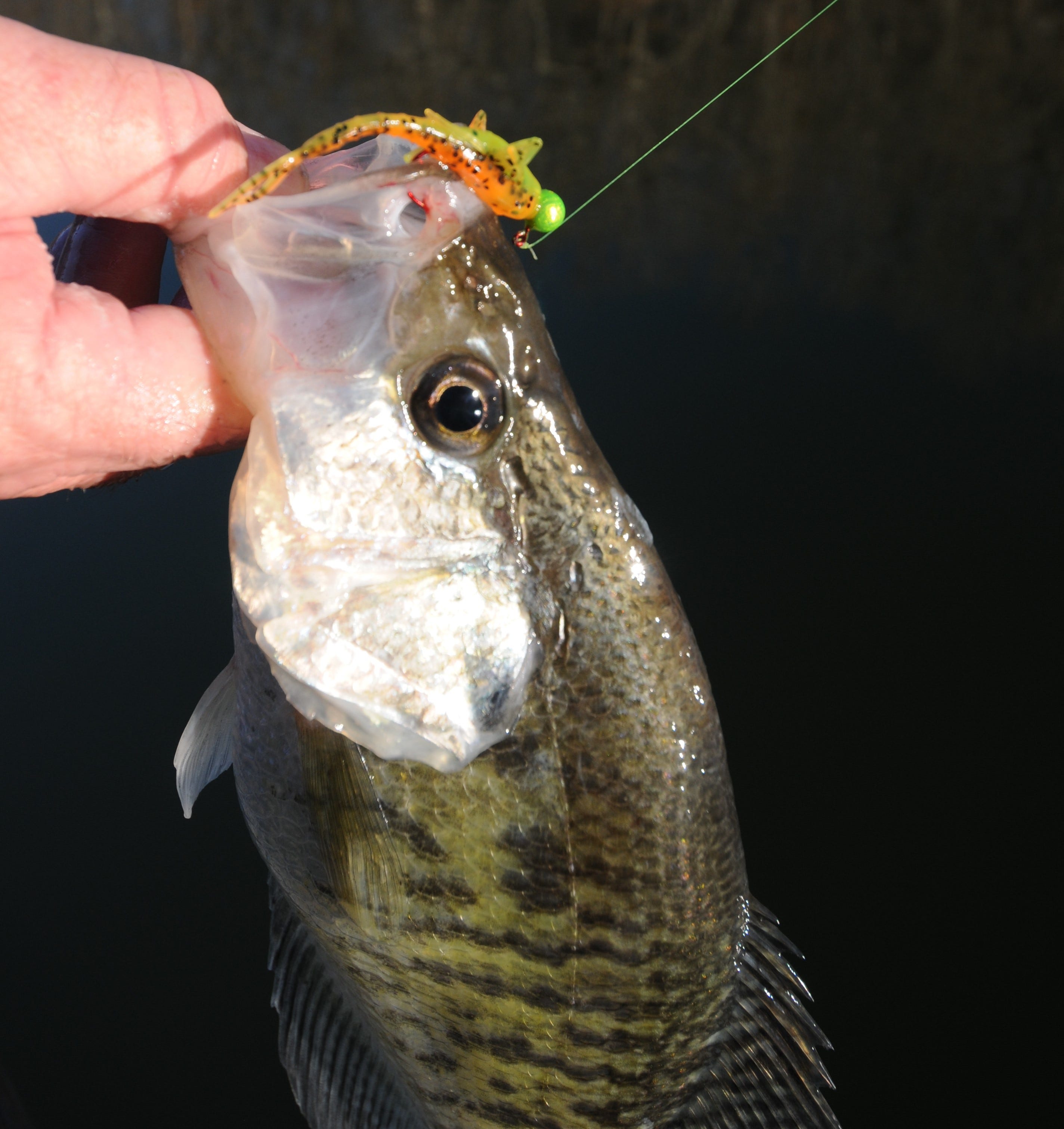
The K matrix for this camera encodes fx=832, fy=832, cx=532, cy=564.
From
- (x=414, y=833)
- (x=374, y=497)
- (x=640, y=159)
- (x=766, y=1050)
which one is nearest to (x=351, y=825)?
(x=414, y=833)

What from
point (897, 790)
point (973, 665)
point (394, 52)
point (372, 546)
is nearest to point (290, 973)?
point (372, 546)

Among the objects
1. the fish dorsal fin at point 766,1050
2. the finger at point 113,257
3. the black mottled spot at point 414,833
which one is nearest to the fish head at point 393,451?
the black mottled spot at point 414,833

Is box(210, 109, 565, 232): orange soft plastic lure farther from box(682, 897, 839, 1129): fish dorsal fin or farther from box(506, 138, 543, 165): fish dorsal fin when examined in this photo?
box(682, 897, 839, 1129): fish dorsal fin

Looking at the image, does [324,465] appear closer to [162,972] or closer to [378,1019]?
[378,1019]

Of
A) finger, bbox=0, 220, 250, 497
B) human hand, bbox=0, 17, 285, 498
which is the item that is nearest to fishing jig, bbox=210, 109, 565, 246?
human hand, bbox=0, 17, 285, 498

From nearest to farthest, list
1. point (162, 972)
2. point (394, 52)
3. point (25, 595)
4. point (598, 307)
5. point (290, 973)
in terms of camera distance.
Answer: point (290, 973), point (162, 972), point (25, 595), point (598, 307), point (394, 52)

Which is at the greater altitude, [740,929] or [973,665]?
[740,929]

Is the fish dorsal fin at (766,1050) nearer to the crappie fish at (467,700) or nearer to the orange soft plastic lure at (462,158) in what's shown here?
the crappie fish at (467,700)
